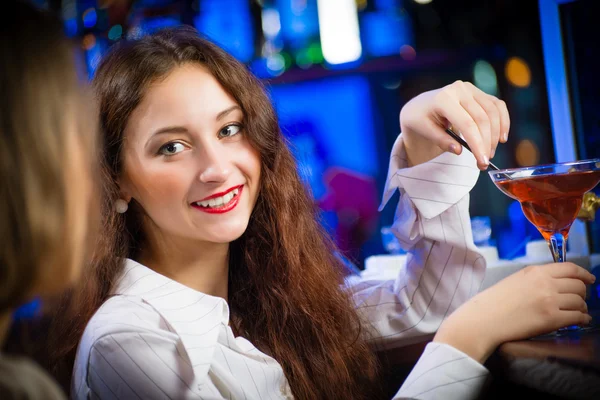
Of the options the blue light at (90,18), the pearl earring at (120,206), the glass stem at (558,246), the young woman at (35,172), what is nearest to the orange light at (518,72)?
the blue light at (90,18)

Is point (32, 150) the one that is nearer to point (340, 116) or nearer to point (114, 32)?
point (340, 116)

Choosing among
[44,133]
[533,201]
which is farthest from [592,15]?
[44,133]

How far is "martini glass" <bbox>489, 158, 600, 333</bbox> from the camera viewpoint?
3.74 ft

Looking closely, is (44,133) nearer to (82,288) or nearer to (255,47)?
(82,288)

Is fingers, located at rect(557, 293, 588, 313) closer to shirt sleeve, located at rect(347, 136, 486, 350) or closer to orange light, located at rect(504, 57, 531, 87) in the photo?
shirt sleeve, located at rect(347, 136, 486, 350)

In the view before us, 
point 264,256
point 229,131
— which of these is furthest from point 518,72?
point 229,131

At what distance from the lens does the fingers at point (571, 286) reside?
1.16 metres

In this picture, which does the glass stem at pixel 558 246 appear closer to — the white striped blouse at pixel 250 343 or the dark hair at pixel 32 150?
the white striped blouse at pixel 250 343

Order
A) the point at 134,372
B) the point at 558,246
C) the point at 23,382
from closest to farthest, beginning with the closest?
1. the point at 23,382
2. the point at 134,372
3. the point at 558,246

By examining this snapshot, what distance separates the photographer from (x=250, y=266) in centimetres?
166

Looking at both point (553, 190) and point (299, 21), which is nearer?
point (553, 190)

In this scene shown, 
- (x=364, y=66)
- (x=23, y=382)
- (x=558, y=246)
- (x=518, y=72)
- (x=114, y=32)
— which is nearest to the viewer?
(x=23, y=382)

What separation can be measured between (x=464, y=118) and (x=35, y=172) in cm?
94

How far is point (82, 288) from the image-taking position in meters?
1.38
